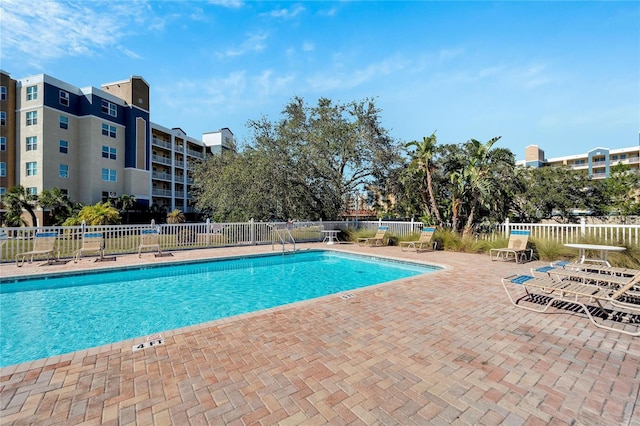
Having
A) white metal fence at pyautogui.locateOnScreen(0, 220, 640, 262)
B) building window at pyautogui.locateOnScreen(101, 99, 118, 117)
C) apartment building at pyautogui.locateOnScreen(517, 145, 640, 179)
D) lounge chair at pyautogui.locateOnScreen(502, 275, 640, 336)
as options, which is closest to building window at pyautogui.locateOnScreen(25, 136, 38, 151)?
building window at pyautogui.locateOnScreen(101, 99, 118, 117)

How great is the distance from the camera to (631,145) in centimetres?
5656

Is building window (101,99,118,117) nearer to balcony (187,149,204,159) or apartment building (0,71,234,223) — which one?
apartment building (0,71,234,223)

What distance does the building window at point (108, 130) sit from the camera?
3035 cm

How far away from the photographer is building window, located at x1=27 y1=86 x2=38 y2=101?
2661 cm

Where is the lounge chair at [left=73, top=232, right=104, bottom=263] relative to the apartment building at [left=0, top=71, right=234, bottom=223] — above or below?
below

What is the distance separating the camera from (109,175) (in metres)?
30.8

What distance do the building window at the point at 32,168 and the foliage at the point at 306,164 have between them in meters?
17.6

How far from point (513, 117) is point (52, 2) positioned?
16.7 metres

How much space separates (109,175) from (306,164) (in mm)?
23403

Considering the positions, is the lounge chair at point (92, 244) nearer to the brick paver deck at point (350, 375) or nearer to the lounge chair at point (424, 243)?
the brick paver deck at point (350, 375)

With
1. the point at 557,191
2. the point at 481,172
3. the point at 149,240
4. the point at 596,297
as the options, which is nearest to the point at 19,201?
the point at 149,240

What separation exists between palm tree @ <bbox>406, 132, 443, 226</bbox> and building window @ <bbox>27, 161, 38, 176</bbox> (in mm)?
31259

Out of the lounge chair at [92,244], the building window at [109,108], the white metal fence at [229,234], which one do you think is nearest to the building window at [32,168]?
the building window at [109,108]

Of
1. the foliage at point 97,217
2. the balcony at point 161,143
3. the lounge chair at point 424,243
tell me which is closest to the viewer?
the lounge chair at point 424,243
